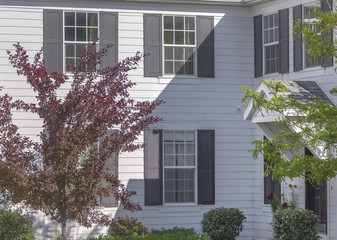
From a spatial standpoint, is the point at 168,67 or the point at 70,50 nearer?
the point at 70,50

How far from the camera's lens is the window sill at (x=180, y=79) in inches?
669

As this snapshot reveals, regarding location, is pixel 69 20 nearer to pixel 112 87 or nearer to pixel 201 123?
pixel 201 123

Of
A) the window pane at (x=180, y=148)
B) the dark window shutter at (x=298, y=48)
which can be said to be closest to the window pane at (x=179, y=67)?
the window pane at (x=180, y=148)

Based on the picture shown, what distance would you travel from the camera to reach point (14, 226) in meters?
14.7

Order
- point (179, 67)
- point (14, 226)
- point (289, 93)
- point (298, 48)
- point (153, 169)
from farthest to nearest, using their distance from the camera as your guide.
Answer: point (179, 67) < point (153, 169) < point (298, 48) < point (14, 226) < point (289, 93)

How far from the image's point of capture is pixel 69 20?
16.5 m

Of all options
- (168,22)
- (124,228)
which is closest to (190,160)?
(168,22)

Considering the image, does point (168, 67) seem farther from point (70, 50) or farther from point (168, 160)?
point (70, 50)

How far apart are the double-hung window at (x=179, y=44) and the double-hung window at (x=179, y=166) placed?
1676mm

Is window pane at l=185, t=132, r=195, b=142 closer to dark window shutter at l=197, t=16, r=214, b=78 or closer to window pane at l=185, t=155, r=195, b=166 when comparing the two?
window pane at l=185, t=155, r=195, b=166

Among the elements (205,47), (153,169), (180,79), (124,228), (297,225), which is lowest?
(297,225)

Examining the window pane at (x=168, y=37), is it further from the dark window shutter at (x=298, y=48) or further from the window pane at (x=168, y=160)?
the dark window shutter at (x=298, y=48)

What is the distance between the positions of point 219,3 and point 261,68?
2000mm

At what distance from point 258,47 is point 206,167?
343 centimetres
